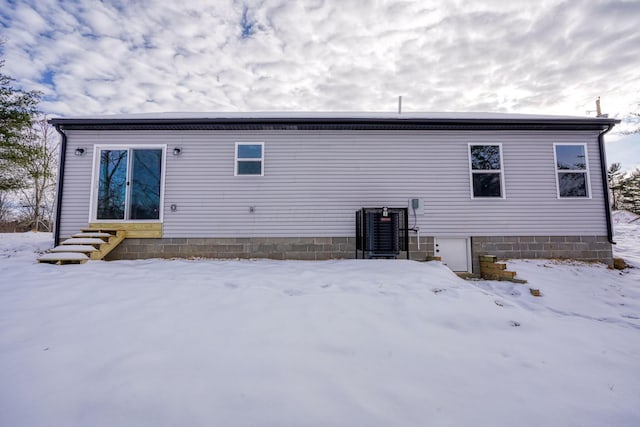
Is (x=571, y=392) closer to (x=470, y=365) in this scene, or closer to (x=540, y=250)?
(x=470, y=365)

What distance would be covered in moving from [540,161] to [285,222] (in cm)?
636

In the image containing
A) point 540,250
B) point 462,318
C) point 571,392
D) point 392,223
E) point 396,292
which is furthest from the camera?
point 540,250

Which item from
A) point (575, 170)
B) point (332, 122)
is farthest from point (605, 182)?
point (332, 122)

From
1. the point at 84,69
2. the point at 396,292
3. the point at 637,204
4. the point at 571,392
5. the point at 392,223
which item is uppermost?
the point at 84,69

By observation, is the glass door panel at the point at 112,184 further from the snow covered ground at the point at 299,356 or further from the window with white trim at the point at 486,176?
the window with white trim at the point at 486,176

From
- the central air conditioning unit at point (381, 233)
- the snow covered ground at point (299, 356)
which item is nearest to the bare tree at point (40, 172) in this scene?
the snow covered ground at point (299, 356)

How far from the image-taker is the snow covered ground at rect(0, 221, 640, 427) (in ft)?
4.64

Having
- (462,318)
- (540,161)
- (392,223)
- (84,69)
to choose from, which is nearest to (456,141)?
(540,161)

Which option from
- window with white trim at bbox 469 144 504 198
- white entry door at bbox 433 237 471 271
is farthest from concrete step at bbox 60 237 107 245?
window with white trim at bbox 469 144 504 198

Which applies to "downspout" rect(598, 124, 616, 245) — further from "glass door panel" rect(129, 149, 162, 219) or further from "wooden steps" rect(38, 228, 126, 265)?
"wooden steps" rect(38, 228, 126, 265)

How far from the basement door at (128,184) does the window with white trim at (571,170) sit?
9589 millimetres

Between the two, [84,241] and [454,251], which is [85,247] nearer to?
[84,241]

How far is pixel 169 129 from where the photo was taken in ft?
20.7

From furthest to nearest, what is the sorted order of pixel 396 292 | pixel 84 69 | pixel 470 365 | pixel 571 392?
pixel 84 69 < pixel 396 292 < pixel 470 365 < pixel 571 392
